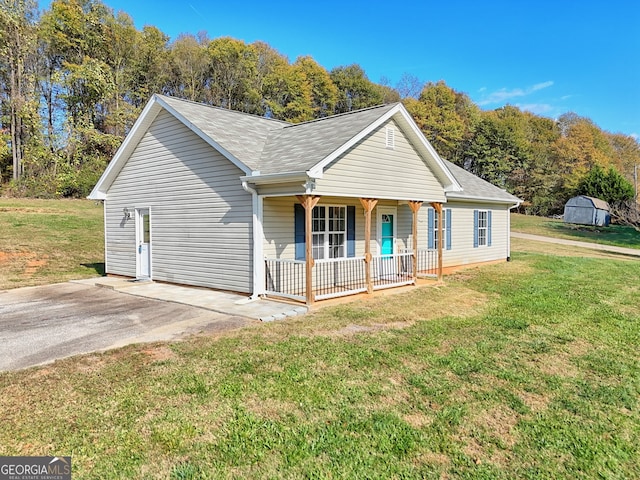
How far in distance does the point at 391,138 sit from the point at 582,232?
28344 mm

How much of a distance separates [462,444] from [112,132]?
34940 millimetres

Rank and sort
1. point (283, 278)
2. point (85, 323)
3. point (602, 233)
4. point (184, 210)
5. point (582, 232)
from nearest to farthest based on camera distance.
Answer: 1. point (85, 323)
2. point (283, 278)
3. point (184, 210)
4. point (602, 233)
5. point (582, 232)

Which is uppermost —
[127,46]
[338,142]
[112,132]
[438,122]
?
[127,46]

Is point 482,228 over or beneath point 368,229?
beneath

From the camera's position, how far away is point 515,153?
156 ft

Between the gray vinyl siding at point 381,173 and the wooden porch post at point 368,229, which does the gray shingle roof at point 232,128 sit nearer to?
the gray vinyl siding at point 381,173

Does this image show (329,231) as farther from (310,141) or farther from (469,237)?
(469,237)

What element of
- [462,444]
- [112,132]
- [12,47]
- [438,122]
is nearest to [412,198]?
[462,444]

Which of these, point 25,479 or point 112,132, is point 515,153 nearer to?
point 112,132

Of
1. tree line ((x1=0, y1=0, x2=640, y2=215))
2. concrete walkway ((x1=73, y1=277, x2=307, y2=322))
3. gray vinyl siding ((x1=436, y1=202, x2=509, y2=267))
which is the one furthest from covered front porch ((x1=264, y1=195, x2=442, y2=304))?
tree line ((x1=0, y1=0, x2=640, y2=215))

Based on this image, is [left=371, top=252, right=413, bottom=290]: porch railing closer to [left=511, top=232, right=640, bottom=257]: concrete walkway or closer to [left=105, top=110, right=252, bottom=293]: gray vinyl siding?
[left=105, top=110, right=252, bottom=293]: gray vinyl siding

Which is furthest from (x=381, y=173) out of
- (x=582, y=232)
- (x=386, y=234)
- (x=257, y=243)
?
(x=582, y=232)

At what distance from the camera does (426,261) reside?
14156 millimetres

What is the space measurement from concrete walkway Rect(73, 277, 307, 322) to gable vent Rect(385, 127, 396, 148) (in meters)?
5.06
